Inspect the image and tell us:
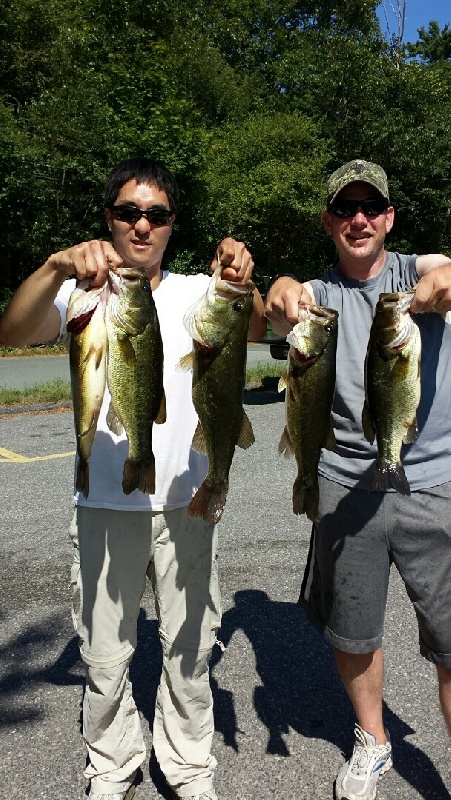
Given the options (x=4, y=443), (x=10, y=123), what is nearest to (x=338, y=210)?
(x=4, y=443)

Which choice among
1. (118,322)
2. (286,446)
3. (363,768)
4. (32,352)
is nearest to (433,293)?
(286,446)

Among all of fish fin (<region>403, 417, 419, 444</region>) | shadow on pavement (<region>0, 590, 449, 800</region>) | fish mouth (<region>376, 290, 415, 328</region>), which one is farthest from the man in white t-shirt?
fish fin (<region>403, 417, 419, 444</region>)

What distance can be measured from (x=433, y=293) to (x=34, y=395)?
11.1 m

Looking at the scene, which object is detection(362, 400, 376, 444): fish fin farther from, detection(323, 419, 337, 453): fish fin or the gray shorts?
the gray shorts

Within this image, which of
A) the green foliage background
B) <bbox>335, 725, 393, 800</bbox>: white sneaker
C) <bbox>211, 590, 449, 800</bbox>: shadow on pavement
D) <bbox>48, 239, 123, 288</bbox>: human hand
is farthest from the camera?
the green foliage background

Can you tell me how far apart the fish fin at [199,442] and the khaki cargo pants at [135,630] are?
35 centimetres

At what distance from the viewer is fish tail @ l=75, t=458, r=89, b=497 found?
254 centimetres

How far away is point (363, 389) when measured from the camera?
2.89m

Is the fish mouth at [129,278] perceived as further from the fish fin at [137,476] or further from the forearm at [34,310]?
the fish fin at [137,476]

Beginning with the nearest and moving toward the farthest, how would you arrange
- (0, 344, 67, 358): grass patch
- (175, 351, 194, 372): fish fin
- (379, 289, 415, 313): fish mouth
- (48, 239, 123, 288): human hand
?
(48, 239, 123, 288): human hand
(379, 289, 415, 313): fish mouth
(175, 351, 194, 372): fish fin
(0, 344, 67, 358): grass patch

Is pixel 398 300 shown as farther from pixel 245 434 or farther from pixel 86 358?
pixel 86 358

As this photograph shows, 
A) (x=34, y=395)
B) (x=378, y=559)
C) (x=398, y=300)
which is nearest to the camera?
(x=398, y=300)

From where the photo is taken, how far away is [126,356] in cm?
247

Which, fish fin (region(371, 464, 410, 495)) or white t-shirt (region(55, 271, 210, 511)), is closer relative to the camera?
fish fin (region(371, 464, 410, 495))
